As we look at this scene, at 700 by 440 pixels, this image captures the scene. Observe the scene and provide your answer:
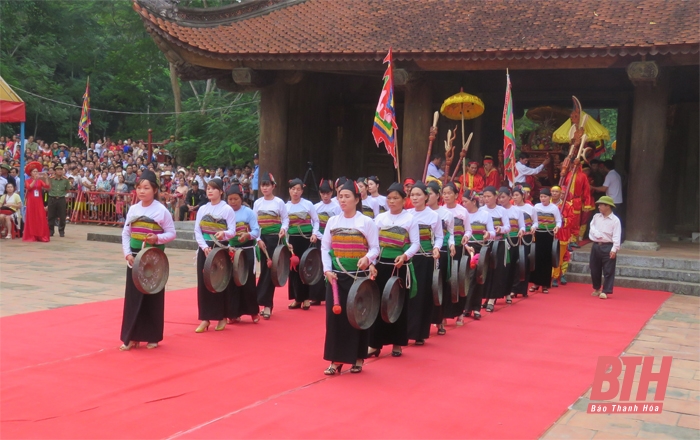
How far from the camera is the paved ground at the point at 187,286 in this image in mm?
5000

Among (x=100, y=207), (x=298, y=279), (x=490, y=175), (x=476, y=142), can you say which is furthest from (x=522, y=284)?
(x=100, y=207)

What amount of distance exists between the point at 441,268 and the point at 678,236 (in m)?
9.92

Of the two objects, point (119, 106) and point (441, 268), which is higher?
point (119, 106)

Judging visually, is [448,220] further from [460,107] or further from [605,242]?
[460,107]

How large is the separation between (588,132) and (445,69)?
3.13 m

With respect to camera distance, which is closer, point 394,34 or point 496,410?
point 496,410

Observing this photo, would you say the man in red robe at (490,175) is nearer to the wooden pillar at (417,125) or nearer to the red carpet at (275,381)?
the wooden pillar at (417,125)

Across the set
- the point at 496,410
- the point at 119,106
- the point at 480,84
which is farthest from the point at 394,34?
the point at 119,106

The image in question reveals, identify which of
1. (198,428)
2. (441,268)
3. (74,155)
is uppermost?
(74,155)

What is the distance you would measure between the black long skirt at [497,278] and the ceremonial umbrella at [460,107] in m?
5.21

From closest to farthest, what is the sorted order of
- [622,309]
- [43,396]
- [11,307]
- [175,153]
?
[43,396] < [11,307] < [622,309] < [175,153]

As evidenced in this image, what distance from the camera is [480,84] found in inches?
658

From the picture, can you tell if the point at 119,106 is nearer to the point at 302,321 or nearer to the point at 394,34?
the point at 394,34

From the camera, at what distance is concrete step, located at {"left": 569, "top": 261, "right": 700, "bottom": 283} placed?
1178 centimetres
